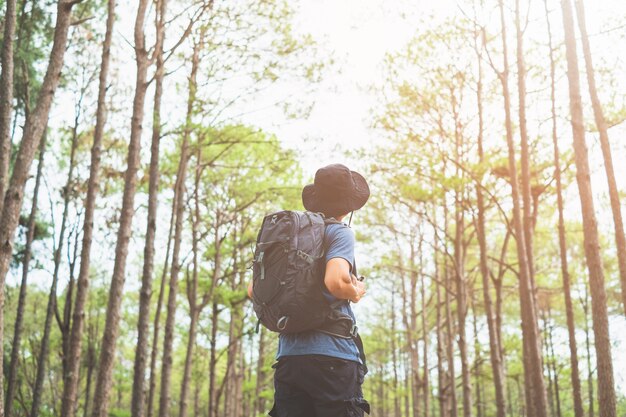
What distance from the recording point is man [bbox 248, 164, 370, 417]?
93.7 inches

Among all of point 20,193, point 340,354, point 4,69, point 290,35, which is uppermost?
point 290,35

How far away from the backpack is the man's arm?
0.30 ft

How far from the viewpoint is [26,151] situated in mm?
6457

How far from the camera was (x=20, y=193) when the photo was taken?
6.33m

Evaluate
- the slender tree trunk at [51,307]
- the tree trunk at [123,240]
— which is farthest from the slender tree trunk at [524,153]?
the slender tree trunk at [51,307]

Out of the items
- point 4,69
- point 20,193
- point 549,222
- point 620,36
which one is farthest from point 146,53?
point 549,222

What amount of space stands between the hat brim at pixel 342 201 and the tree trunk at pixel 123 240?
6400 millimetres

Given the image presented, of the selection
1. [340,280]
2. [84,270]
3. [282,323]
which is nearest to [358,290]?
[340,280]

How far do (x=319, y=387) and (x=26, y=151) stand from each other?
17.7 feet

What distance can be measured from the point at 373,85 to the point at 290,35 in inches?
133

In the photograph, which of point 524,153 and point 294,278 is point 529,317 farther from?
point 294,278

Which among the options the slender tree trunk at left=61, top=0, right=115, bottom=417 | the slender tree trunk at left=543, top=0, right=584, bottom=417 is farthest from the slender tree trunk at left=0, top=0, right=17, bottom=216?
the slender tree trunk at left=543, top=0, right=584, bottom=417

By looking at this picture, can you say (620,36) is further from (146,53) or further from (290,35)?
(146,53)

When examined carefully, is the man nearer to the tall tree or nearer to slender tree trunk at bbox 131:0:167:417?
slender tree trunk at bbox 131:0:167:417
